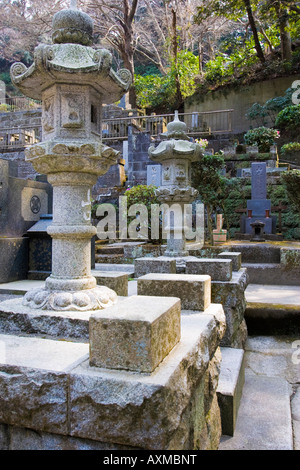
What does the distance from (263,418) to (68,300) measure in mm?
1835

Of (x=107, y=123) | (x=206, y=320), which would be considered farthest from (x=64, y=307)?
(x=107, y=123)

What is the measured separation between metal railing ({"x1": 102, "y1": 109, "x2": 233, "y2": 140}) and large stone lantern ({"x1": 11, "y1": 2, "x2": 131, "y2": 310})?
12932 millimetres

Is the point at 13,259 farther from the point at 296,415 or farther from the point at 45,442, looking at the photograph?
the point at 296,415

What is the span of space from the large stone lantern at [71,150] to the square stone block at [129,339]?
2.64 feet

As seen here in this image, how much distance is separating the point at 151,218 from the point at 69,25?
6.14 m

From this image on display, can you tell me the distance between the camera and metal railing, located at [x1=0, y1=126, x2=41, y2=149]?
18.3 metres

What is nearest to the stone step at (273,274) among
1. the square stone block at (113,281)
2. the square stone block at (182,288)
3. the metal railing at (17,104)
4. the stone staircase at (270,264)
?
the stone staircase at (270,264)

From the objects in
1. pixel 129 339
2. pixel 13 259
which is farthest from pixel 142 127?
pixel 129 339

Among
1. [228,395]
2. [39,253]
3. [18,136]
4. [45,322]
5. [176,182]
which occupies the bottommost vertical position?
[228,395]

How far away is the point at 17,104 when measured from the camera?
81.9 ft

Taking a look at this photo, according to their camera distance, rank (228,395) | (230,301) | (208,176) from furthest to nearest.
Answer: (208,176) → (230,301) → (228,395)
